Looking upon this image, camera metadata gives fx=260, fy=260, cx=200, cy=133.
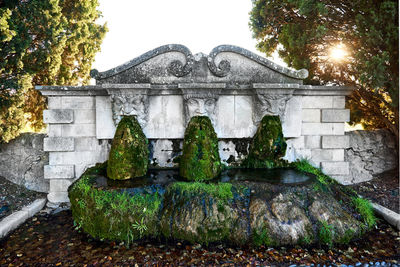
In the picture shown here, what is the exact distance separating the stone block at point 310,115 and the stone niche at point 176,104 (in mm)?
20

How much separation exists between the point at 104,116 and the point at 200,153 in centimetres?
200

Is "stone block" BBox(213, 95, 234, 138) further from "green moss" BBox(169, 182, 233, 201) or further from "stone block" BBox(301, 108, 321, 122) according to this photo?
"green moss" BBox(169, 182, 233, 201)

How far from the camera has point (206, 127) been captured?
4.53 metres

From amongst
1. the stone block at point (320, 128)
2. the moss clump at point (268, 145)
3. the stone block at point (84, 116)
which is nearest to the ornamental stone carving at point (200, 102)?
the moss clump at point (268, 145)

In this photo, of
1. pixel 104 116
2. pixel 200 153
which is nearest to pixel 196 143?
pixel 200 153

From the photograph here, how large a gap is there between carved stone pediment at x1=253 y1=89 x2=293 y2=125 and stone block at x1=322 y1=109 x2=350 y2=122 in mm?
901

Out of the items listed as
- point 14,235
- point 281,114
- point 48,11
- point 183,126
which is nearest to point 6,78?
point 48,11

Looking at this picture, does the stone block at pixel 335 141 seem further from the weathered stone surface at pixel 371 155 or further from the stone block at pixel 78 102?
the stone block at pixel 78 102

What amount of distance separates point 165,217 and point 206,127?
171cm

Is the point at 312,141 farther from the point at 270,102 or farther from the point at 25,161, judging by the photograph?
the point at 25,161

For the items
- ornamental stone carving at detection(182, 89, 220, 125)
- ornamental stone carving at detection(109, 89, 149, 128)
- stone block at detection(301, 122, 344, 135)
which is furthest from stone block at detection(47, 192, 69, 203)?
stone block at detection(301, 122, 344, 135)

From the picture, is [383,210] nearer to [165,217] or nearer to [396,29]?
[396,29]

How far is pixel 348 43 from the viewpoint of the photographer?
5.11m

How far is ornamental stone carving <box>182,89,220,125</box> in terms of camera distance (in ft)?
15.4
